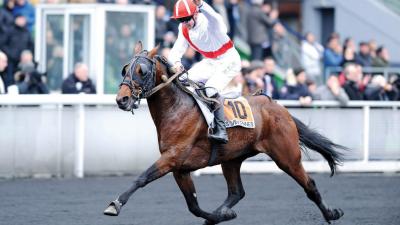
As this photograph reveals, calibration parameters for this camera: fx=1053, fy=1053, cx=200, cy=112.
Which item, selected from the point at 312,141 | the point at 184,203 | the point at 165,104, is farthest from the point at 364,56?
the point at 165,104

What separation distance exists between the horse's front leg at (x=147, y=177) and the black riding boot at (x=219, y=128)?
2.02 ft

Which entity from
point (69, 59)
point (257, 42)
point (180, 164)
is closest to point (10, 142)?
point (69, 59)

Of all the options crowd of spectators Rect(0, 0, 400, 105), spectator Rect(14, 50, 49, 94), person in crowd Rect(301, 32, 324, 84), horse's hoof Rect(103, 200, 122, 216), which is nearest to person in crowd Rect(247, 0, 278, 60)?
crowd of spectators Rect(0, 0, 400, 105)

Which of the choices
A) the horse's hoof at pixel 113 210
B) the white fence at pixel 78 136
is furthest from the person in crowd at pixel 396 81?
the horse's hoof at pixel 113 210

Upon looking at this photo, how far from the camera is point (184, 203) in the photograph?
12.7 m

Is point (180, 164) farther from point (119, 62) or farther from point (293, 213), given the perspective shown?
point (119, 62)

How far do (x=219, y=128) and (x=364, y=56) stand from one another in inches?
439

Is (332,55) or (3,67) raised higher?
(3,67)

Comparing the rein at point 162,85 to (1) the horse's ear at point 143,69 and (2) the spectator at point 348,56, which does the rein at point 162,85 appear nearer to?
(1) the horse's ear at point 143,69

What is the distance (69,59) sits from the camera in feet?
57.1

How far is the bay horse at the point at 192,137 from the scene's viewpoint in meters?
9.67

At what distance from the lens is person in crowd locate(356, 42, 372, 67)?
2075 centimetres

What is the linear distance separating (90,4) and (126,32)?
2.60ft

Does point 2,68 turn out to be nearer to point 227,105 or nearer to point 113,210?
point 227,105
